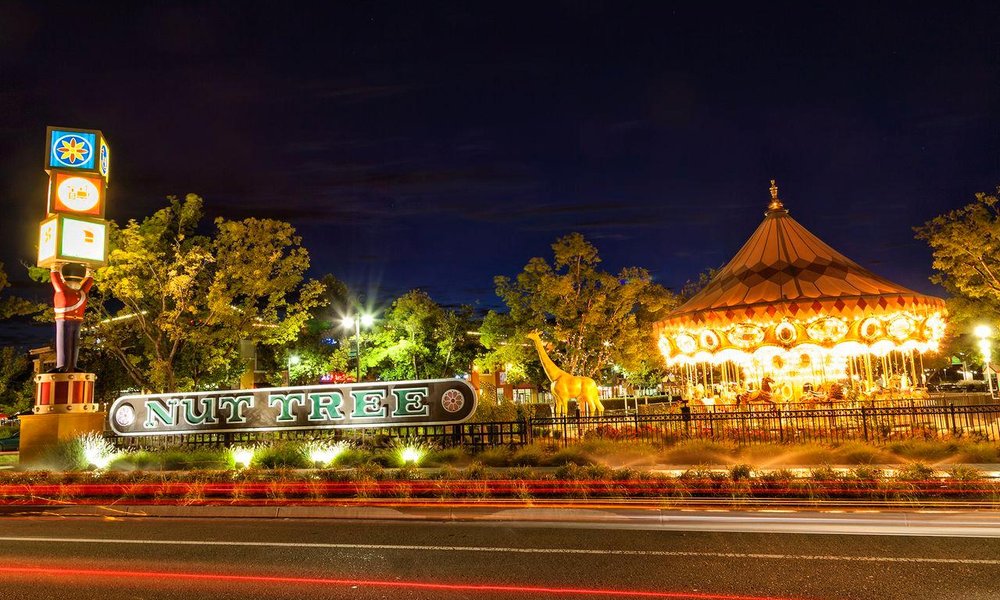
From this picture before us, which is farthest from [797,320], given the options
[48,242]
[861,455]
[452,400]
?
[48,242]

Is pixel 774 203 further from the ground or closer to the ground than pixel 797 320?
further from the ground

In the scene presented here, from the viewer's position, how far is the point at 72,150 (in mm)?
21359

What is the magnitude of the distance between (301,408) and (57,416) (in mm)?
6996

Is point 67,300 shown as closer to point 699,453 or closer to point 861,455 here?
point 699,453

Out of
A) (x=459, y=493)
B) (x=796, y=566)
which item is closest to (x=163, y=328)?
(x=459, y=493)

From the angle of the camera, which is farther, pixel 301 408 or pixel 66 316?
pixel 66 316

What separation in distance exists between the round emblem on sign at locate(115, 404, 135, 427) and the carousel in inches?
706

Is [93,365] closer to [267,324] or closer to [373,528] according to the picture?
[267,324]

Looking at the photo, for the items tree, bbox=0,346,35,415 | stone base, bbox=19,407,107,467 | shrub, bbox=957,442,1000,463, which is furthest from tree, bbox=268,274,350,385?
shrub, bbox=957,442,1000,463

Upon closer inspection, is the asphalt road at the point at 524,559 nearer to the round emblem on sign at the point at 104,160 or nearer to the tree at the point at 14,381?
the round emblem on sign at the point at 104,160

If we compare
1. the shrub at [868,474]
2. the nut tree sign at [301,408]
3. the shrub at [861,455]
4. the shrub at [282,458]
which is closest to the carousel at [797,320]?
the shrub at [861,455]

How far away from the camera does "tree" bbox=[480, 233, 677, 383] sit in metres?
33.7

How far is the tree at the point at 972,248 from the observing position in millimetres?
30719

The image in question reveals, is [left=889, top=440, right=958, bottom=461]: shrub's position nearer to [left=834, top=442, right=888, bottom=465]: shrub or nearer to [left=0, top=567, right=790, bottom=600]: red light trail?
[left=834, top=442, right=888, bottom=465]: shrub
